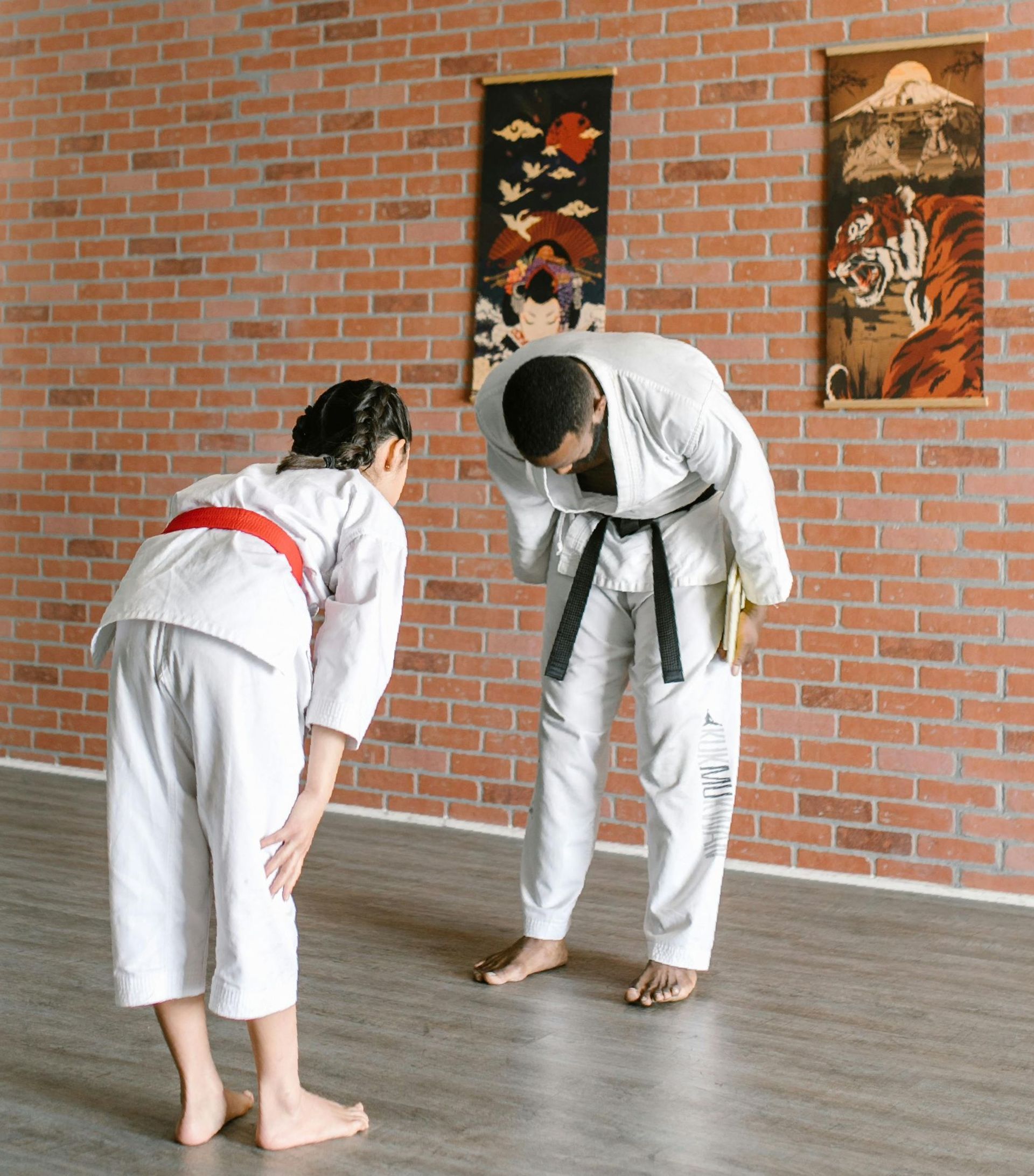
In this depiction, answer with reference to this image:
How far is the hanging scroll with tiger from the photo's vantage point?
302 cm

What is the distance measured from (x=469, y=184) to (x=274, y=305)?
0.73 metres

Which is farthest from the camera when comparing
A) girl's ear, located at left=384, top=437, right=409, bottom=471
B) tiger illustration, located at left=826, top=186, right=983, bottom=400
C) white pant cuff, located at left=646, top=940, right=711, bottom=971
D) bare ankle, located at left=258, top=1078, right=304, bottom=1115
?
tiger illustration, located at left=826, top=186, right=983, bottom=400

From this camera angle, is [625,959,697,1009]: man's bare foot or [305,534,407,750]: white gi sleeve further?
[625,959,697,1009]: man's bare foot

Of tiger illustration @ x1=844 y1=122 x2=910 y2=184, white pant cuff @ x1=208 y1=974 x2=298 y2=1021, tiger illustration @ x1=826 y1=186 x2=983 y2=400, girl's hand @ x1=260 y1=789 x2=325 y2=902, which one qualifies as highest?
tiger illustration @ x1=844 y1=122 x2=910 y2=184

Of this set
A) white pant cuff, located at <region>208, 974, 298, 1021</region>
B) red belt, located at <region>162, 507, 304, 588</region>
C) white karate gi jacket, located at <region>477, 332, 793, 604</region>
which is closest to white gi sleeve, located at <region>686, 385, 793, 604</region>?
white karate gi jacket, located at <region>477, 332, 793, 604</region>

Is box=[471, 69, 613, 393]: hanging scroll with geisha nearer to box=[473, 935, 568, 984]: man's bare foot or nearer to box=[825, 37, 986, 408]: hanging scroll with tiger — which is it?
box=[825, 37, 986, 408]: hanging scroll with tiger

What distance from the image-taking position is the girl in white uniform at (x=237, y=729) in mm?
1481

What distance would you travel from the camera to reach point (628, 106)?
11.0 feet

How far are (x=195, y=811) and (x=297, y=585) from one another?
1.05ft

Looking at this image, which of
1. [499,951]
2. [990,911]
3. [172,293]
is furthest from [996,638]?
[172,293]

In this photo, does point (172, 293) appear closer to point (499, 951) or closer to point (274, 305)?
point (274, 305)

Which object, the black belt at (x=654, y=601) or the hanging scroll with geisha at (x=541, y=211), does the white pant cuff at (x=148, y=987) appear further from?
the hanging scroll with geisha at (x=541, y=211)

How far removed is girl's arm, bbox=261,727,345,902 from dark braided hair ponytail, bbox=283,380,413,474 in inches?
14.7

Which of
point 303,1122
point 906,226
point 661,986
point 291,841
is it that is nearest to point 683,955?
point 661,986
